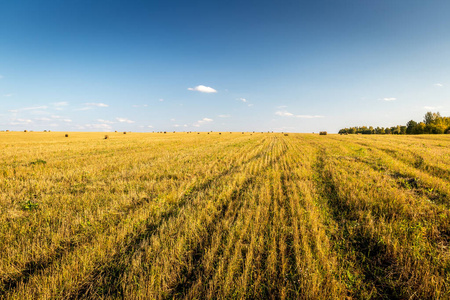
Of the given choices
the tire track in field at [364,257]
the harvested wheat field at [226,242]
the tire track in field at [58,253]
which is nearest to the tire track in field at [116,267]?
the harvested wheat field at [226,242]

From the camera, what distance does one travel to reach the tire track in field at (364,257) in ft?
8.87

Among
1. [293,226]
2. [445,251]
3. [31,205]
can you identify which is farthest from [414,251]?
[31,205]

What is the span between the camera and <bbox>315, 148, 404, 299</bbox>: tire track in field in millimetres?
2702

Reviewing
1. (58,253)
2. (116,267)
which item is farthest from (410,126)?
(58,253)

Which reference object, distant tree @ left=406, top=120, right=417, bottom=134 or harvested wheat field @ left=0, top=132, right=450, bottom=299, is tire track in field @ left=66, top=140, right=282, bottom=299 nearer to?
harvested wheat field @ left=0, top=132, right=450, bottom=299

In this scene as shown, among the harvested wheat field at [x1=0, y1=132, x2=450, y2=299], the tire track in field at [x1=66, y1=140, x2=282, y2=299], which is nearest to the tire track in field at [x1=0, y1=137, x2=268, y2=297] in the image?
the harvested wheat field at [x1=0, y1=132, x2=450, y2=299]

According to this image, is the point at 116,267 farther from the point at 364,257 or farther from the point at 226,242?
the point at 364,257

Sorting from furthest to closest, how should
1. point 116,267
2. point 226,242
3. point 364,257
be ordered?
point 226,242 → point 364,257 → point 116,267

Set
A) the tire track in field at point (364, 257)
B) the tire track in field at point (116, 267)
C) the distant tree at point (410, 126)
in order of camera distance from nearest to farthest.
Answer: the tire track in field at point (116, 267) < the tire track in field at point (364, 257) < the distant tree at point (410, 126)

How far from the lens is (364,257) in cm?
331

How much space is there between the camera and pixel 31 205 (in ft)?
17.0

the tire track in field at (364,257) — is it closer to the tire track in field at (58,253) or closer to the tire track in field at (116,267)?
the tire track in field at (116,267)

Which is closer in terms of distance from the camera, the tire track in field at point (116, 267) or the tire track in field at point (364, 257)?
the tire track in field at point (116, 267)

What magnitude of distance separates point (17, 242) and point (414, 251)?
783 centimetres
